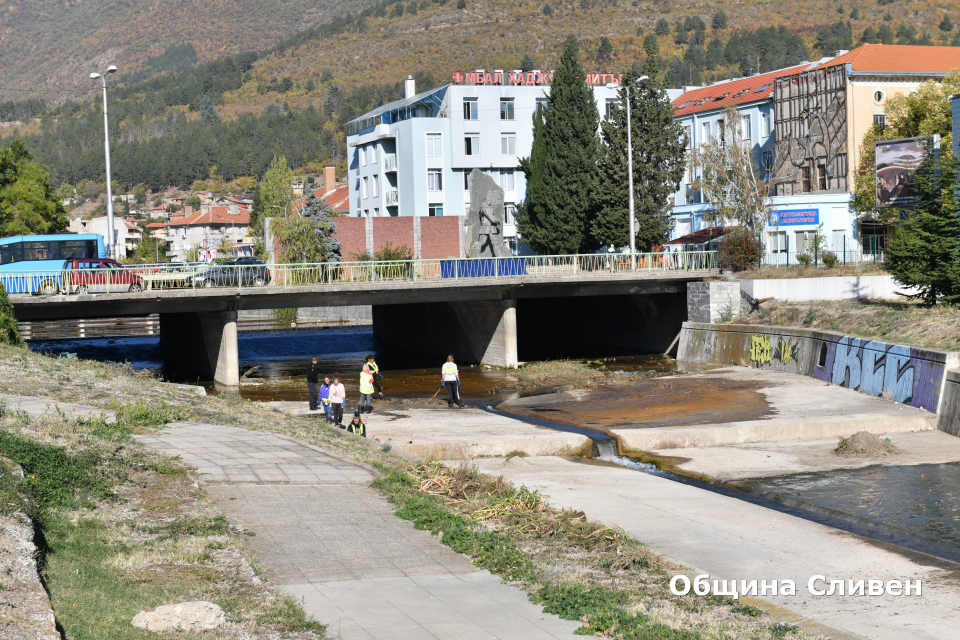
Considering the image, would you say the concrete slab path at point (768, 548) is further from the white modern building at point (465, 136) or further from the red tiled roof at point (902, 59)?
the white modern building at point (465, 136)

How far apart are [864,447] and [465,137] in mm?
62627

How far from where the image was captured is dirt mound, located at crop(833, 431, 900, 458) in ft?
81.6

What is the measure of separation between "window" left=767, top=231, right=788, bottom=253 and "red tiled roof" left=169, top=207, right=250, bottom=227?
125807 millimetres

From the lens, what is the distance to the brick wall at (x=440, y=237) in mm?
77500

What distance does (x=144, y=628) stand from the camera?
933 cm

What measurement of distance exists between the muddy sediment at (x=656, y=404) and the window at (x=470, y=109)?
47.4 meters

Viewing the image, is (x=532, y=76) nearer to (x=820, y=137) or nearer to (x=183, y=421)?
(x=820, y=137)

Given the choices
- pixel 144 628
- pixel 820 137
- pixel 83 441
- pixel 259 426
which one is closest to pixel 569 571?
pixel 144 628

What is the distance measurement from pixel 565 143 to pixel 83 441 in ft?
180

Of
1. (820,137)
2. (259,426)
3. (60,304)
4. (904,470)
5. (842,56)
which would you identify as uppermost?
(842,56)

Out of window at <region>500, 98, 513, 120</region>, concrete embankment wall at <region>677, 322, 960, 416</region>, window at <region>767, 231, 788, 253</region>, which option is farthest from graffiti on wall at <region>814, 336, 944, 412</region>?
window at <region>500, 98, 513, 120</region>

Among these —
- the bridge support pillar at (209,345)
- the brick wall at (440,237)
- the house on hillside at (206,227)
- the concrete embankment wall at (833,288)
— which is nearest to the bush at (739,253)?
the concrete embankment wall at (833,288)

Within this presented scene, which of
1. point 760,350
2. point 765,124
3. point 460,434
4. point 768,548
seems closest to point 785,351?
point 760,350

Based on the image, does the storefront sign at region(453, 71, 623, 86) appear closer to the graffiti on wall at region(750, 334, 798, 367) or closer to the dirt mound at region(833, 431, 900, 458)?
the graffiti on wall at region(750, 334, 798, 367)
